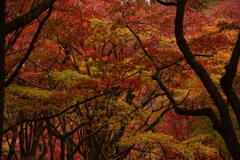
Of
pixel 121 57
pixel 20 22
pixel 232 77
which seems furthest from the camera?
pixel 121 57

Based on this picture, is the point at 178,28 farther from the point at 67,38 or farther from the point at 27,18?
the point at 67,38

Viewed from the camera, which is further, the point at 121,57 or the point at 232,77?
the point at 121,57

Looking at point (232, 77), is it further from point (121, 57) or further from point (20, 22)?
point (121, 57)

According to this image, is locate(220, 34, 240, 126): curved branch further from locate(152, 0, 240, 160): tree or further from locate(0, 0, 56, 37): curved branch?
locate(0, 0, 56, 37): curved branch

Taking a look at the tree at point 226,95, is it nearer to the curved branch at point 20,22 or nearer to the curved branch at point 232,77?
the curved branch at point 232,77

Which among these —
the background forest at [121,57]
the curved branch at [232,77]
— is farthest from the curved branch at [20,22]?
the curved branch at [232,77]

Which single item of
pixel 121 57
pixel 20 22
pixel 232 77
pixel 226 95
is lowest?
pixel 226 95

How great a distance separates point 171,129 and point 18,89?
13.1 m

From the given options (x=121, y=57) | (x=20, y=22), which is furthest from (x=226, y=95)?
(x=121, y=57)

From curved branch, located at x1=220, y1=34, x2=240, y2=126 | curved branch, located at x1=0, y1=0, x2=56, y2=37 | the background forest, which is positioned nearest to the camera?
curved branch, located at x1=0, y1=0, x2=56, y2=37

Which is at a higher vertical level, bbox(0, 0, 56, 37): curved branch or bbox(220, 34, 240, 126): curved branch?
bbox(0, 0, 56, 37): curved branch

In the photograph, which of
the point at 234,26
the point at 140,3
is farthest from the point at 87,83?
the point at 234,26

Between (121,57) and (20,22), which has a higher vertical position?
(121,57)

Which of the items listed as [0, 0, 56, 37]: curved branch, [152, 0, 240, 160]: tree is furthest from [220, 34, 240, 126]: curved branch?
[0, 0, 56, 37]: curved branch
